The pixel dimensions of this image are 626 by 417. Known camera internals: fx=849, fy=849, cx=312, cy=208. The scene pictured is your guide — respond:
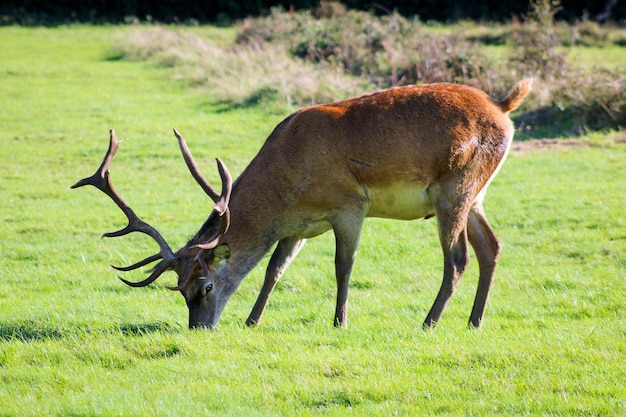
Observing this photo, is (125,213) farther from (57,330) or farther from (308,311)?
(308,311)

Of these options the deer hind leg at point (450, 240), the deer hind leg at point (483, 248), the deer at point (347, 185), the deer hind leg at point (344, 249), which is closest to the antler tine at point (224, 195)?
the deer at point (347, 185)

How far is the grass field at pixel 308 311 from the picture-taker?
574cm

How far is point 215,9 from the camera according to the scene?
44312 mm

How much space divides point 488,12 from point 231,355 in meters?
38.0

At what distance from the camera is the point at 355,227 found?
763cm

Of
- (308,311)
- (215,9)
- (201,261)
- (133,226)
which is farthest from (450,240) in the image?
(215,9)

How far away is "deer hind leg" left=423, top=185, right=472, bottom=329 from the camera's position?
7539mm

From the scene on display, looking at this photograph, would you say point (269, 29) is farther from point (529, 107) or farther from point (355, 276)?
point (355, 276)

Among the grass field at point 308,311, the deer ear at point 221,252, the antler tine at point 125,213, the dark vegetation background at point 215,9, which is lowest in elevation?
the dark vegetation background at point 215,9

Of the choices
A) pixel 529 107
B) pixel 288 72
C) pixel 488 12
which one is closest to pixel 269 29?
pixel 288 72

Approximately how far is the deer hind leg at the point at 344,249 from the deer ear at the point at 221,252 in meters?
0.99

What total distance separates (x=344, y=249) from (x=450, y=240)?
3.13 ft

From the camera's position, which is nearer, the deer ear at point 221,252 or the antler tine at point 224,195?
the antler tine at point 224,195

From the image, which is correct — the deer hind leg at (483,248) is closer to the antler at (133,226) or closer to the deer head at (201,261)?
the deer head at (201,261)
